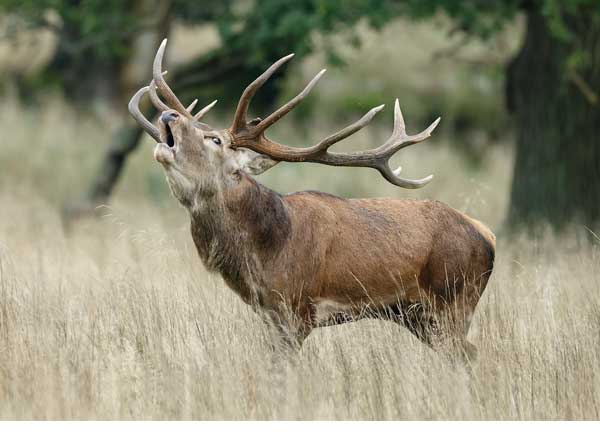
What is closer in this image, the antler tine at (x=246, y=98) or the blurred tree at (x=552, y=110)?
the antler tine at (x=246, y=98)

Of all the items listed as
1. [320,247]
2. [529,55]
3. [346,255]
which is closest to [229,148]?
[320,247]

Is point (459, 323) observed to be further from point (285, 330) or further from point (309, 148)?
point (309, 148)

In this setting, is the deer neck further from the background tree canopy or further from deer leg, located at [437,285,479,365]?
the background tree canopy

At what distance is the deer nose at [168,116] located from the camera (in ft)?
19.1

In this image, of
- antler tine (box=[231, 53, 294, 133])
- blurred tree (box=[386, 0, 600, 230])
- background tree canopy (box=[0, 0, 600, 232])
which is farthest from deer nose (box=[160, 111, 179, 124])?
blurred tree (box=[386, 0, 600, 230])

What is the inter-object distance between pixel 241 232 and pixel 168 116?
0.79 metres

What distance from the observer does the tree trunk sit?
1073cm

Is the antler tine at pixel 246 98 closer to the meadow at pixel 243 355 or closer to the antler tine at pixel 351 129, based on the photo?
the antler tine at pixel 351 129

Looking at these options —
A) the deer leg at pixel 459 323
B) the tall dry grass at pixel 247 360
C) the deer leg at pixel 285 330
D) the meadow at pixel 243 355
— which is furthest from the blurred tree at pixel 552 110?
the deer leg at pixel 285 330

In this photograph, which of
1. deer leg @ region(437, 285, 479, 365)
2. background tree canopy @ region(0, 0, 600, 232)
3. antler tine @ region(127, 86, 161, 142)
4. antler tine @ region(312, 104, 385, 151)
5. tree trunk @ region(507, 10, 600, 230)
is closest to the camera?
antler tine @ region(312, 104, 385, 151)

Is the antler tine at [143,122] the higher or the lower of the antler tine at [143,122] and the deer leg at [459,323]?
the higher

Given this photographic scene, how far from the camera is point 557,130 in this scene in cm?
1097

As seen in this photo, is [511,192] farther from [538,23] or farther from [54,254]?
[54,254]

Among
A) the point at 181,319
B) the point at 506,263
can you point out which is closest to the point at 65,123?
the point at 506,263
